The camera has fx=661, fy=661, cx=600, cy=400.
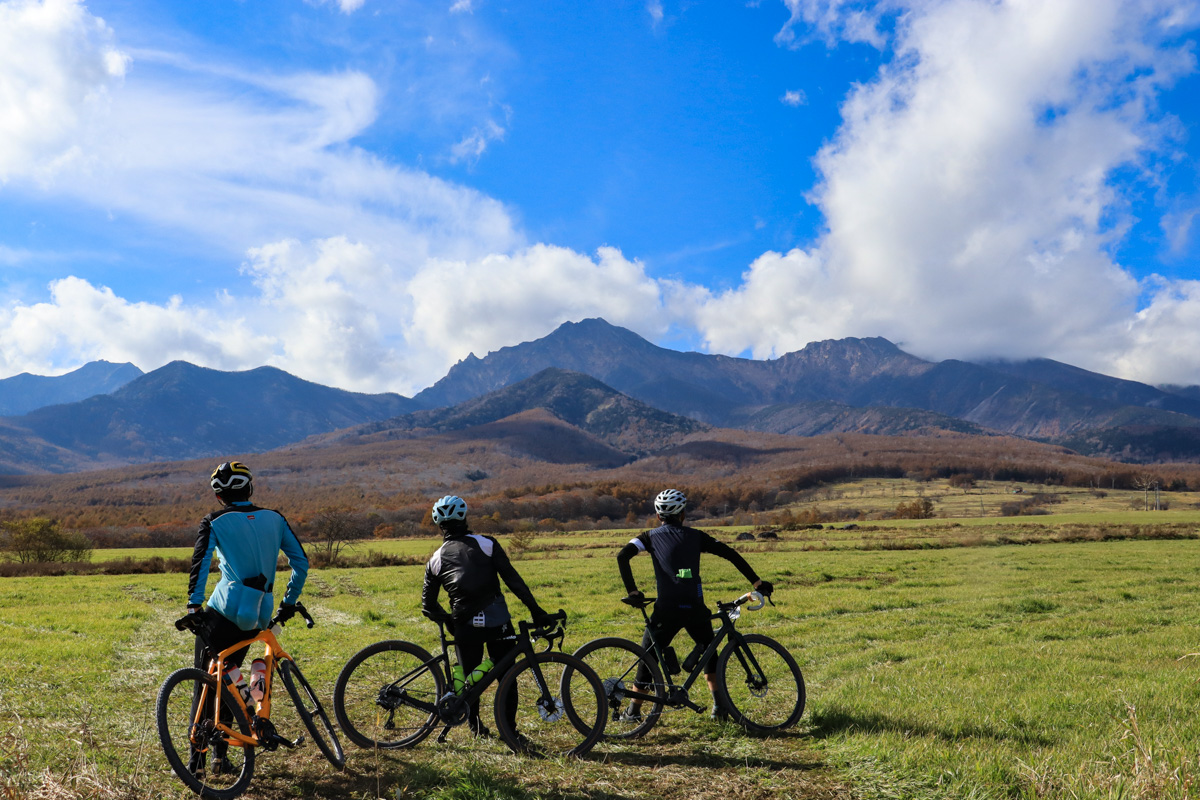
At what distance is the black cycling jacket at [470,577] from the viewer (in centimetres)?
780

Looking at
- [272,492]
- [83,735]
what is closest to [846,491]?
[272,492]

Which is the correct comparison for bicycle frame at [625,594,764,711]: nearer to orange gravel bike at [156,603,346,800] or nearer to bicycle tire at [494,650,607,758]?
bicycle tire at [494,650,607,758]

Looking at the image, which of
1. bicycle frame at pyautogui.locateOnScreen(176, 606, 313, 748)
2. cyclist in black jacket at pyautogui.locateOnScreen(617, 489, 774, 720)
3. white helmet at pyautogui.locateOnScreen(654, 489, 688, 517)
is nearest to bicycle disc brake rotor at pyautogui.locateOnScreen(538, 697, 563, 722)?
cyclist in black jacket at pyautogui.locateOnScreen(617, 489, 774, 720)

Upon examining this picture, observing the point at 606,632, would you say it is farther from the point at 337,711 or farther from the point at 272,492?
the point at 272,492

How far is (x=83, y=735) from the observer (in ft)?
24.8

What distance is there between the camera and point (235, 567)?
6.83m

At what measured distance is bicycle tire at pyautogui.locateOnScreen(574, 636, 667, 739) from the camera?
8180mm

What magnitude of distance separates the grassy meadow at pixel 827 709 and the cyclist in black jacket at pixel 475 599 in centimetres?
110

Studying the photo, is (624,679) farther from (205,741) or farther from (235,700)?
(205,741)

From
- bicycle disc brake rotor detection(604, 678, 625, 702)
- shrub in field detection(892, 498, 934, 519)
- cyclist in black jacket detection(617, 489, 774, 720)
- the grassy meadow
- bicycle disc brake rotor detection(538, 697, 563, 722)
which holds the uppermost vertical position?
cyclist in black jacket detection(617, 489, 774, 720)

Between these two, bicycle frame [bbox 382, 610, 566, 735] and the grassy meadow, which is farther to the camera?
bicycle frame [bbox 382, 610, 566, 735]

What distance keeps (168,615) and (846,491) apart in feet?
607

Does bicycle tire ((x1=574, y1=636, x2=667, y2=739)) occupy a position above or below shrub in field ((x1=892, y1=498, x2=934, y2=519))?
above

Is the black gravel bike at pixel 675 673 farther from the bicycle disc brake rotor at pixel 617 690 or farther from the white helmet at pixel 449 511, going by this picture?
the white helmet at pixel 449 511
